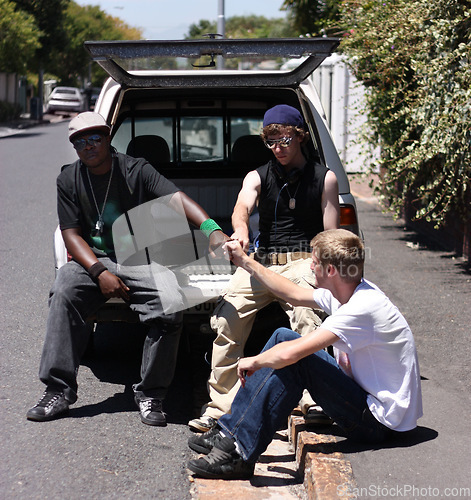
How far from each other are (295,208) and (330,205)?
0.67 ft

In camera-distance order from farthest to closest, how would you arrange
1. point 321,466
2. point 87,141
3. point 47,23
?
point 47,23 → point 87,141 → point 321,466

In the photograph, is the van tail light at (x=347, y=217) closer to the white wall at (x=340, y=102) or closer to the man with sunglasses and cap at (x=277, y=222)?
the man with sunglasses and cap at (x=277, y=222)

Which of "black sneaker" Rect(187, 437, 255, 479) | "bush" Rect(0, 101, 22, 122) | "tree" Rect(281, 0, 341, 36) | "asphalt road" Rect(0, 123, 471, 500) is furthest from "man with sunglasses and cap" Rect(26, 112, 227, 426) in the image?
"bush" Rect(0, 101, 22, 122)

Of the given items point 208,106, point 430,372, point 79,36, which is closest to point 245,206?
point 430,372

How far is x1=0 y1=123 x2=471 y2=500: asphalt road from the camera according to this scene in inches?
147

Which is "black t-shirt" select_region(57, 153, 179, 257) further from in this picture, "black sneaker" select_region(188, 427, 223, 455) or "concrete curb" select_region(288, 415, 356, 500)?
"concrete curb" select_region(288, 415, 356, 500)

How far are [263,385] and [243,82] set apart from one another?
248 cm

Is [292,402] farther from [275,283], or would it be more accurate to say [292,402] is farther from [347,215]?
[347,215]

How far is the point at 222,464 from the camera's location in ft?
12.9

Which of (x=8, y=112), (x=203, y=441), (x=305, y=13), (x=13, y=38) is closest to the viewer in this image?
(x=203, y=441)

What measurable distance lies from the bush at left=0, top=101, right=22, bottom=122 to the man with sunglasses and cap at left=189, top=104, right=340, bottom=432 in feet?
123

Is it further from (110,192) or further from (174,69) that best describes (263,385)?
(174,69)

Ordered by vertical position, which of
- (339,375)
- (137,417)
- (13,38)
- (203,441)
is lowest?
(137,417)

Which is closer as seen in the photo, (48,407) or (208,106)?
(48,407)
